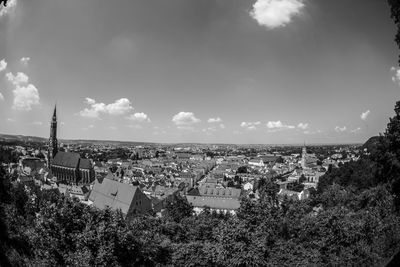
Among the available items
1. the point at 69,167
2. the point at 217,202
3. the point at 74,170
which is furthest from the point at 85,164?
the point at 217,202

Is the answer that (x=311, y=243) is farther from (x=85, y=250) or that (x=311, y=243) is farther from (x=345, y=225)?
(x=85, y=250)

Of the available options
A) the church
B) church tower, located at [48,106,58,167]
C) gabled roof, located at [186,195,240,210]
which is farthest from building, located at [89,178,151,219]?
church tower, located at [48,106,58,167]

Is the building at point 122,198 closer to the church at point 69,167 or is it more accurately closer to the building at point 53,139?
the church at point 69,167

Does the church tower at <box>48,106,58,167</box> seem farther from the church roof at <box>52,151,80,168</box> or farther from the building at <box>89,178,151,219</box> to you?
the building at <box>89,178,151,219</box>

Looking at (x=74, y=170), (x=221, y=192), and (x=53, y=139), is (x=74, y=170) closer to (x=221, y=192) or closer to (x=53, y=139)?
(x=53, y=139)

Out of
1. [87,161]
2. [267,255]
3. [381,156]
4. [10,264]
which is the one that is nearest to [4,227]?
[10,264]

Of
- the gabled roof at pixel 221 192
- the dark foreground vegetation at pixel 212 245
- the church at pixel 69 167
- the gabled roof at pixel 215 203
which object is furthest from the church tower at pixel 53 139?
the dark foreground vegetation at pixel 212 245

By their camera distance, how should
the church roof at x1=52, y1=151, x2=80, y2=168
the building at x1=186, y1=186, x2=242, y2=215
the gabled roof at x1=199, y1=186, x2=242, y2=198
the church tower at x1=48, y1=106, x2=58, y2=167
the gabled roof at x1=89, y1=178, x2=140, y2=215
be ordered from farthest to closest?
the church tower at x1=48, y1=106, x2=58, y2=167
the church roof at x1=52, y1=151, x2=80, y2=168
the gabled roof at x1=199, y1=186, x2=242, y2=198
the building at x1=186, y1=186, x2=242, y2=215
the gabled roof at x1=89, y1=178, x2=140, y2=215
